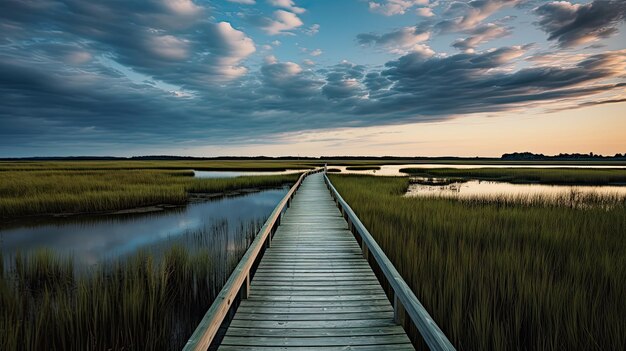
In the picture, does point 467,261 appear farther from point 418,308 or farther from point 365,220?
point 365,220

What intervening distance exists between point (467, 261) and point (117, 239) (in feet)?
37.4

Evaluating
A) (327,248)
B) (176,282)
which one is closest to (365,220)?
(327,248)

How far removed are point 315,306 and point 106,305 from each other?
3.07 m

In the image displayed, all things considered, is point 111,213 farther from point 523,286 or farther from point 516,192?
point 516,192

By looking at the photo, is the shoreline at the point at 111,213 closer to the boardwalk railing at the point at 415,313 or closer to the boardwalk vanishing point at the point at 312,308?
the boardwalk vanishing point at the point at 312,308

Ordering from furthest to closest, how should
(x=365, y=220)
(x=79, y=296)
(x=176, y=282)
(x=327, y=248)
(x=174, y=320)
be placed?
1. (x=365, y=220)
2. (x=327, y=248)
3. (x=176, y=282)
4. (x=174, y=320)
5. (x=79, y=296)

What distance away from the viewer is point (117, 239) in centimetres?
1091

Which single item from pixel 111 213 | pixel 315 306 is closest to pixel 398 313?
pixel 315 306

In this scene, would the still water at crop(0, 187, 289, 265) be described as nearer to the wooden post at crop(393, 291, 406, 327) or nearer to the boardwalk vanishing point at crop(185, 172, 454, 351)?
the boardwalk vanishing point at crop(185, 172, 454, 351)

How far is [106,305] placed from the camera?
14.4 feet

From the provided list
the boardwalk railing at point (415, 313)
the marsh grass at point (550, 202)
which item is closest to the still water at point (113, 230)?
the boardwalk railing at point (415, 313)

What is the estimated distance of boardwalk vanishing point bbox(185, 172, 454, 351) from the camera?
335cm

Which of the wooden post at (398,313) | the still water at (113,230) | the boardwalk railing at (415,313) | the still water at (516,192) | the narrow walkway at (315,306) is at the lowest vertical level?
the still water at (113,230)

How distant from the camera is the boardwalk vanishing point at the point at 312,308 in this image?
3.35 m
